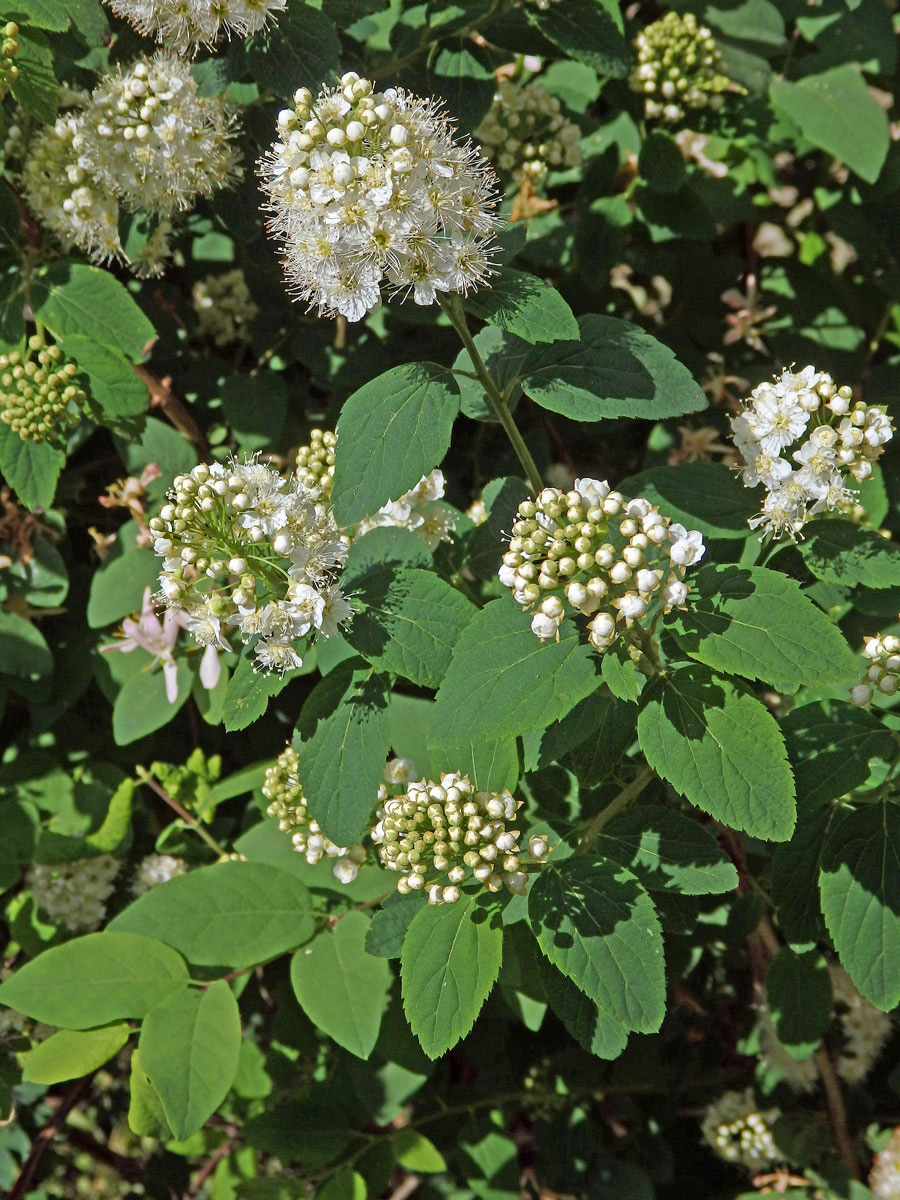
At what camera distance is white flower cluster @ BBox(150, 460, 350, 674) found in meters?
1.66

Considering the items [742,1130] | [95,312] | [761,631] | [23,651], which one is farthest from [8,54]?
[742,1130]

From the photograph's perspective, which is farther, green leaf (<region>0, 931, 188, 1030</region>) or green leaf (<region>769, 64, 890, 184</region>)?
green leaf (<region>769, 64, 890, 184</region>)

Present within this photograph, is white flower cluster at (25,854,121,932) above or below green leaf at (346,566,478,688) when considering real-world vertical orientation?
below

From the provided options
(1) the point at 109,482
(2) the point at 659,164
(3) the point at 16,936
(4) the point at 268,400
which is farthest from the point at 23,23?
(3) the point at 16,936

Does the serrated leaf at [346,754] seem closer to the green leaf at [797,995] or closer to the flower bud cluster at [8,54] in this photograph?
the green leaf at [797,995]

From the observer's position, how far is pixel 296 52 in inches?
84.7

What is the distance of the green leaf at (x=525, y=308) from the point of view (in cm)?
160

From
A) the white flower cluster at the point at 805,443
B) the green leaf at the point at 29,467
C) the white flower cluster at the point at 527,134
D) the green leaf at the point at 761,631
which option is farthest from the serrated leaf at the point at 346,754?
the white flower cluster at the point at 527,134

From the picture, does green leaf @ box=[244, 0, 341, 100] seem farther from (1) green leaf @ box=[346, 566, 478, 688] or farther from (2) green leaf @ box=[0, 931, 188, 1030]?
(2) green leaf @ box=[0, 931, 188, 1030]

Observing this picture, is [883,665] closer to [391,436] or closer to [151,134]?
[391,436]

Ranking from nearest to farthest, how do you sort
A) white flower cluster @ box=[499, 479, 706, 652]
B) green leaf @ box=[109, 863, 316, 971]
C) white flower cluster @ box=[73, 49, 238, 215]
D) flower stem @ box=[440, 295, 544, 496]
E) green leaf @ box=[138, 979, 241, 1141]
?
white flower cluster @ box=[499, 479, 706, 652] < flower stem @ box=[440, 295, 544, 496] < green leaf @ box=[138, 979, 241, 1141] < green leaf @ box=[109, 863, 316, 971] < white flower cluster @ box=[73, 49, 238, 215]

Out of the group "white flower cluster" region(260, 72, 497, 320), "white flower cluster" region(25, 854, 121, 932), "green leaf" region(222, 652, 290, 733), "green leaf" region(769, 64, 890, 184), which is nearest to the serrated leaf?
"green leaf" region(222, 652, 290, 733)

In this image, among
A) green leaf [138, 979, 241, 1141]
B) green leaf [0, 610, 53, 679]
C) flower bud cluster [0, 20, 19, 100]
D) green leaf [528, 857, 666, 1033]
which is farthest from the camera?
green leaf [0, 610, 53, 679]

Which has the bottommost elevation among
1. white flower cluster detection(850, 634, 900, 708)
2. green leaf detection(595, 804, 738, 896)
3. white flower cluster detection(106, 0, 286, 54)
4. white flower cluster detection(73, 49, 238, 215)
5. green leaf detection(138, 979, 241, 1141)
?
green leaf detection(138, 979, 241, 1141)
